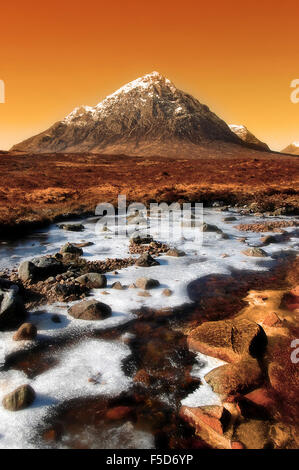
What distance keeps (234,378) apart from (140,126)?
437 ft

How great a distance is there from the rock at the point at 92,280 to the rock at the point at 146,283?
78 cm

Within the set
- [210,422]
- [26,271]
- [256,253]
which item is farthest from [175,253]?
[210,422]

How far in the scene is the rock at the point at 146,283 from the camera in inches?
300

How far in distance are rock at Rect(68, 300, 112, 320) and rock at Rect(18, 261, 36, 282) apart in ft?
5.94

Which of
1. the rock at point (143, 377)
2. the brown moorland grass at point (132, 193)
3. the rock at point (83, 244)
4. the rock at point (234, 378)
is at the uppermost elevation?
the brown moorland grass at point (132, 193)

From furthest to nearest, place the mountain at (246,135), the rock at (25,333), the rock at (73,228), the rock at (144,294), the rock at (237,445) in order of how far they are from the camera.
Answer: the mountain at (246,135), the rock at (73,228), the rock at (144,294), the rock at (25,333), the rock at (237,445)

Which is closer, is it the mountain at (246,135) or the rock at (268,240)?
the rock at (268,240)

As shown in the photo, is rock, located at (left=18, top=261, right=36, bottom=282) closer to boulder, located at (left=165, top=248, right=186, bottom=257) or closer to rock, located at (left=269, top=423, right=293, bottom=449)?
boulder, located at (left=165, top=248, right=186, bottom=257)

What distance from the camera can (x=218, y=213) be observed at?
1808 centimetres

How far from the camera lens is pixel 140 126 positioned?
427 ft

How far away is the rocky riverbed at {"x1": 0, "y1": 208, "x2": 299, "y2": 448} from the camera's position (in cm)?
380

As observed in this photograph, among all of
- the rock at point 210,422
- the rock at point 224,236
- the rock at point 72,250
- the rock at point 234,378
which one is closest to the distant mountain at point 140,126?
the rock at point 224,236

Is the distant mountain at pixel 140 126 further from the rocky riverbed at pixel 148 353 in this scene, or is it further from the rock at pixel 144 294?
the rock at pixel 144 294

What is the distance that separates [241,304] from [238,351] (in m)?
2.10
